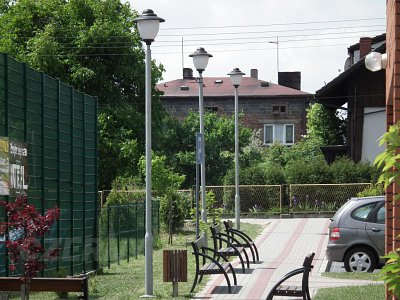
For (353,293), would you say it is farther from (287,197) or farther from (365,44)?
(365,44)

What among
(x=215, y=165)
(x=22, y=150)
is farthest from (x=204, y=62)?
(x=215, y=165)

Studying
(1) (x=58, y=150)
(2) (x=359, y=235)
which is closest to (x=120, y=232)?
(1) (x=58, y=150)

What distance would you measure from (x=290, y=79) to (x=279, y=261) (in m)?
59.8

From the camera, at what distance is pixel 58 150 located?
18.4 metres

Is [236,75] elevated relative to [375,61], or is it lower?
elevated

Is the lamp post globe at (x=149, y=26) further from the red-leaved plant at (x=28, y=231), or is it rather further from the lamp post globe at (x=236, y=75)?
the lamp post globe at (x=236, y=75)

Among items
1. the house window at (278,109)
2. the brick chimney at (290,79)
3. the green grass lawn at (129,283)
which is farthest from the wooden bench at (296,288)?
the brick chimney at (290,79)

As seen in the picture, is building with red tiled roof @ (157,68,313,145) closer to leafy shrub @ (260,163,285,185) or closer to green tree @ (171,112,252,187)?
green tree @ (171,112,252,187)

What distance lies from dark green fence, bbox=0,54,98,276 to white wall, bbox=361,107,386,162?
28.8m

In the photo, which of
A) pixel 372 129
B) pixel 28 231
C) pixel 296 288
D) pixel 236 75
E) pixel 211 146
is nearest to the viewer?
pixel 28 231

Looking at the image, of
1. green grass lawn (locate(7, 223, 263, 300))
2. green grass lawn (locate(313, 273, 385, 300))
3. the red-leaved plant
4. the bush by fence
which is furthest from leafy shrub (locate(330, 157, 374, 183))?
the red-leaved plant

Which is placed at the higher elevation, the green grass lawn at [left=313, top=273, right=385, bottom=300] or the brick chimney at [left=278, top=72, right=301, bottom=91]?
the brick chimney at [left=278, top=72, right=301, bottom=91]

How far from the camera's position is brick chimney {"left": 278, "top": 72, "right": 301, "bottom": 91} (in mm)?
81750

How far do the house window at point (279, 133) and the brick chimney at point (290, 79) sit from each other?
5.51 metres
